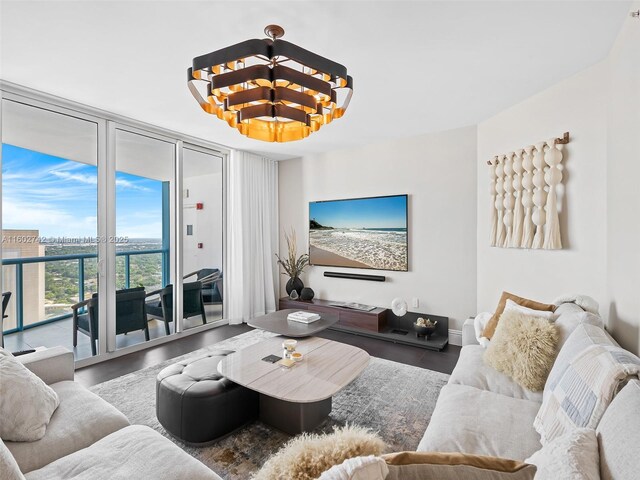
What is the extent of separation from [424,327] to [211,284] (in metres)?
2.99

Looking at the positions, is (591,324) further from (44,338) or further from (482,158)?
(44,338)

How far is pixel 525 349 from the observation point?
1.91 meters

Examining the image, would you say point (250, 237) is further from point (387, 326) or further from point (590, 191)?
point (590, 191)

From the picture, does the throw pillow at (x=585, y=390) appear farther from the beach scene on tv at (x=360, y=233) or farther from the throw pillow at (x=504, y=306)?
the beach scene on tv at (x=360, y=233)

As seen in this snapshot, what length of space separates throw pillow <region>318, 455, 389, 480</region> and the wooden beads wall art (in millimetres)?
2725

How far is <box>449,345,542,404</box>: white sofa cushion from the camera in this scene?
5.91 ft

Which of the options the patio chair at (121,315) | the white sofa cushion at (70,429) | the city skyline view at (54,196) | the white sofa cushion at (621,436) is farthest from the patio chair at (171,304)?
the white sofa cushion at (621,436)

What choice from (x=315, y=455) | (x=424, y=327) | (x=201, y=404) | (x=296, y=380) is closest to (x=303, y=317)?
(x=296, y=380)

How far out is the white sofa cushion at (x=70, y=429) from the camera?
135 centimetres

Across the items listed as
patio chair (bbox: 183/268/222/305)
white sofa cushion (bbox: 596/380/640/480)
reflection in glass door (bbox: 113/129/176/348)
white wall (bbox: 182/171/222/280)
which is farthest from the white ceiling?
patio chair (bbox: 183/268/222/305)

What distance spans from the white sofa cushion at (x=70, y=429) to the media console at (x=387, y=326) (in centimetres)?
246

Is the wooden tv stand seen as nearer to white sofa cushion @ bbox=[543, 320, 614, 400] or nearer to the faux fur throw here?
the faux fur throw

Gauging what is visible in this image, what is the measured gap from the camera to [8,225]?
9.28ft

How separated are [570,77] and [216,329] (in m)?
4.73
